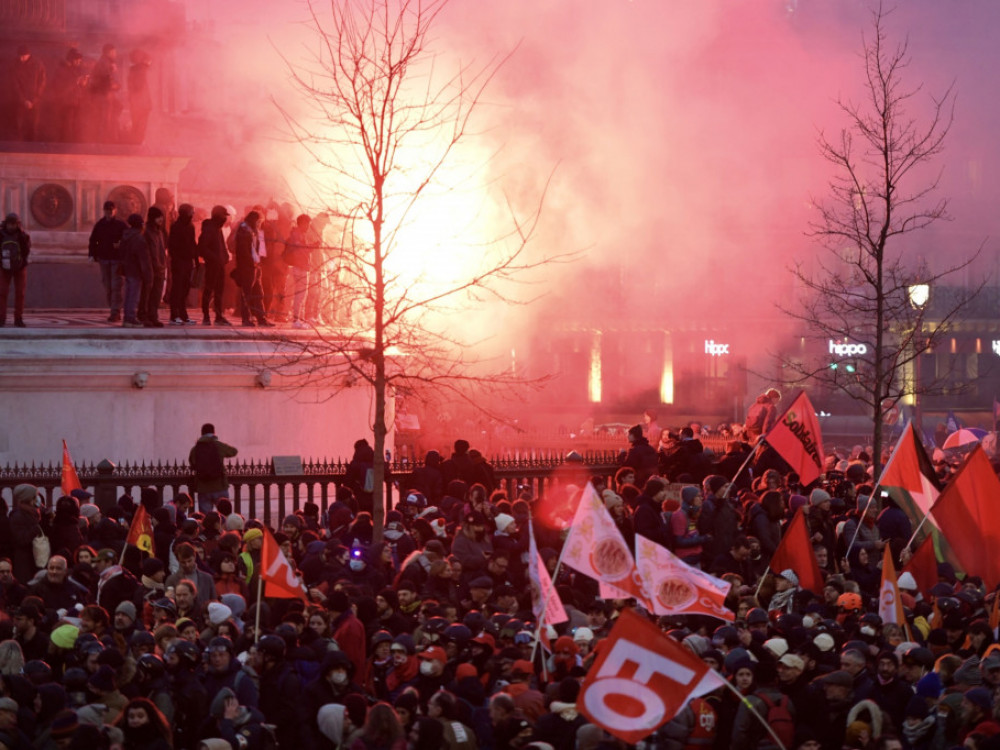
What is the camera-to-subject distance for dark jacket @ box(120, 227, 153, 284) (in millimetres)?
21875

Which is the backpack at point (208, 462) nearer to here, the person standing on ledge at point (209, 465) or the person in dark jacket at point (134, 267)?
the person standing on ledge at point (209, 465)

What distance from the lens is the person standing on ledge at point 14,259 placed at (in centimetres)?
2170

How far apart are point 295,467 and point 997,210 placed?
137 ft

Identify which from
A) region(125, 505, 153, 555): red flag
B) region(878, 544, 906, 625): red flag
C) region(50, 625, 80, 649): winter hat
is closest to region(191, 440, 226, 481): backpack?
region(125, 505, 153, 555): red flag

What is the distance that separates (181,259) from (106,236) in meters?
0.87

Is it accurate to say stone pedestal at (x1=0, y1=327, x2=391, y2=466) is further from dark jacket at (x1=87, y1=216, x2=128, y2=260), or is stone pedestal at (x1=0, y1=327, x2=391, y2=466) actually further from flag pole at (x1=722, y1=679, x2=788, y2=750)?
flag pole at (x1=722, y1=679, x2=788, y2=750)

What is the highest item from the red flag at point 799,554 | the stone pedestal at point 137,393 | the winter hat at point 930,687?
the stone pedestal at point 137,393

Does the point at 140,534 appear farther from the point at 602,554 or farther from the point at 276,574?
the point at 602,554

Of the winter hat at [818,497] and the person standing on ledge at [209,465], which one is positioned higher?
the person standing on ledge at [209,465]

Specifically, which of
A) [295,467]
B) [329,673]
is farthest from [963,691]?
[295,467]

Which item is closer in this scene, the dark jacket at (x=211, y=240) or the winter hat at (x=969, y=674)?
the winter hat at (x=969, y=674)

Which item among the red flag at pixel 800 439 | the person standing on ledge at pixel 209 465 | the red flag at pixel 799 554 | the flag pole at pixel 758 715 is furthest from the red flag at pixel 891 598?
the person standing on ledge at pixel 209 465

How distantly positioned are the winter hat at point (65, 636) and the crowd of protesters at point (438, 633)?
13 millimetres

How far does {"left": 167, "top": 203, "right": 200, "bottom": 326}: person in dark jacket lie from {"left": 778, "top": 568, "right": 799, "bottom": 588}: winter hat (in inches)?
352
